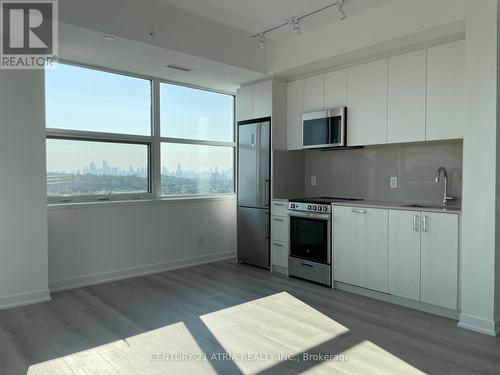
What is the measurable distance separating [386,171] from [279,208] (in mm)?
1335

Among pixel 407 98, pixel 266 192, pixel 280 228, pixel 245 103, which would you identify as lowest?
pixel 280 228

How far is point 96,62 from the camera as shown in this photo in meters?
4.29

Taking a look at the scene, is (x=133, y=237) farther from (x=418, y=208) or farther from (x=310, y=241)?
(x=418, y=208)

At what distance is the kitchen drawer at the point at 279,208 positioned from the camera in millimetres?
4729

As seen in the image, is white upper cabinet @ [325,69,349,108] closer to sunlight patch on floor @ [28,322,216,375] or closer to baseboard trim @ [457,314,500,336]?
baseboard trim @ [457,314,500,336]

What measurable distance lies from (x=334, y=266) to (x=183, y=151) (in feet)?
8.30

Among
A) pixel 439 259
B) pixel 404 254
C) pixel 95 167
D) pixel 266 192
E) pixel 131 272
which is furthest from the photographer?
pixel 266 192

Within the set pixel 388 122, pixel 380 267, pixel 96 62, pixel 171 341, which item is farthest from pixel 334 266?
pixel 96 62

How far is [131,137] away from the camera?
15.5 feet

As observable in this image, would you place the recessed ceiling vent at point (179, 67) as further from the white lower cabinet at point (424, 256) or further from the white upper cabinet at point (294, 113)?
the white lower cabinet at point (424, 256)

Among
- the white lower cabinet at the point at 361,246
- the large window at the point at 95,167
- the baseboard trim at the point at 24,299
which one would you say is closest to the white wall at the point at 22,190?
the baseboard trim at the point at 24,299

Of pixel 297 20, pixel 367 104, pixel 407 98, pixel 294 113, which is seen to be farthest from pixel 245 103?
pixel 407 98

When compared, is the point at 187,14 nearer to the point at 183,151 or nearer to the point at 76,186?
the point at 183,151

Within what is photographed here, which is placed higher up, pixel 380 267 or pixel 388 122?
pixel 388 122
